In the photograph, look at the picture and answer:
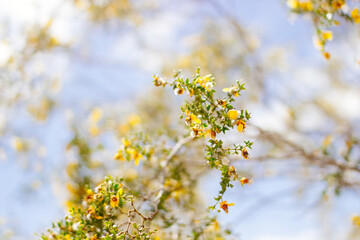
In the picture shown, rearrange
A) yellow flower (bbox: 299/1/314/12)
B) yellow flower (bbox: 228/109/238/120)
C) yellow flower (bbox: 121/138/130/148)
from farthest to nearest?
yellow flower (bbox: 299/1/314/12) → yellow flower (bbox: 121/138/130/148) → yellow flower (bbox: 228/109/238/120)

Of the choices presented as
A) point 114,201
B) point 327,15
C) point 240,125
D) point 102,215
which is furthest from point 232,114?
point 327,15

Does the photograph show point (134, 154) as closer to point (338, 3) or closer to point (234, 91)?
point (234, 91)

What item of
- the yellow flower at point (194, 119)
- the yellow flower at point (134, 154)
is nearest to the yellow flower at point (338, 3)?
the yellow flower at point (194, 119)

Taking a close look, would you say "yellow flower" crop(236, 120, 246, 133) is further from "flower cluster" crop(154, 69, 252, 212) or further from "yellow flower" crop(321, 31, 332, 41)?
"yellow flower" crop(321, 31, 332, 41)

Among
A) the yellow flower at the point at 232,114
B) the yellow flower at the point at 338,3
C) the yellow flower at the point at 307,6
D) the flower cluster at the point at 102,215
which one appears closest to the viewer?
the yellow flower at the point at 232,114

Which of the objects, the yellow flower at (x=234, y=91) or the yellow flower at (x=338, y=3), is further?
the yellow flower at (x=338, y=3)

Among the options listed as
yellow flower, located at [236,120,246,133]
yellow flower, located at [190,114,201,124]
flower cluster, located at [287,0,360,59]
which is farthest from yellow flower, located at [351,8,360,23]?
yellow flower, located at [190,114,201,124]

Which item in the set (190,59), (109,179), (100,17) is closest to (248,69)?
(190,59)

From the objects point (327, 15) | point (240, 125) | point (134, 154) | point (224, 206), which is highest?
point (327, 15)

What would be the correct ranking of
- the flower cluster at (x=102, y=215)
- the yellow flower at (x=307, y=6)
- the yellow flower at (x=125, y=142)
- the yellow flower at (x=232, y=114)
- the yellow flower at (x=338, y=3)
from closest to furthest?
the yellow flower at (x=232, y=114) → the flower cluster at (x=102, y=215) → the yellow flower at (x=338, y=3) → the yellow flower at (x=125, y=142) → the yellow flower at (x=307, y=6)

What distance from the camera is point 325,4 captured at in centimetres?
236

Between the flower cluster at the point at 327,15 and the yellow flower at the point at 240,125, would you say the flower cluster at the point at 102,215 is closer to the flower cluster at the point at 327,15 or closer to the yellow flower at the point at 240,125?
the yellow flower at the point at 240,125

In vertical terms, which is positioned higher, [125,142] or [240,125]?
[125,142]

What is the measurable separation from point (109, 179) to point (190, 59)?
4922 millimetres
